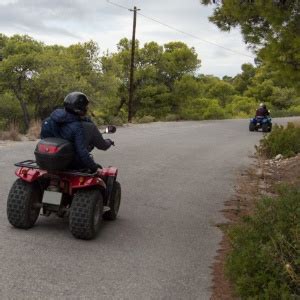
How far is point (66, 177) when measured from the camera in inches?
239

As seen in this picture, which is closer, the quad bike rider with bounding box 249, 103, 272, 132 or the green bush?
the green bush

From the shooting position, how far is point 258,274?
408cm

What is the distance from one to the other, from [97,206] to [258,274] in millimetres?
2511

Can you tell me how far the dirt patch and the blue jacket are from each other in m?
1.94

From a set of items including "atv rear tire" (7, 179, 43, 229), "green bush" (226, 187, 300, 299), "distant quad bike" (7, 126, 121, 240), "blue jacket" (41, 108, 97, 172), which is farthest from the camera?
"atv rear tire" (7, 179, 43, 229)

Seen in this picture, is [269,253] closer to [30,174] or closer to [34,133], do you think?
[30,174]

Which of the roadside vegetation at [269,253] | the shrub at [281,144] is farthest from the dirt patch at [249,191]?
the shrub at [281,144]

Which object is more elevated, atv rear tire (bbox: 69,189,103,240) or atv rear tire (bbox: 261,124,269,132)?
atv rear tire (bbox: 261,124,269,132)

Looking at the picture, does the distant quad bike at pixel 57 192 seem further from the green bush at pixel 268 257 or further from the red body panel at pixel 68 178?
the green bush at pixel 268 257

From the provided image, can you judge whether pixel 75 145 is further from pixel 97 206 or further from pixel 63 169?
pixel 97 206

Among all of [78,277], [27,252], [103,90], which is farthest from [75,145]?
[103,90]

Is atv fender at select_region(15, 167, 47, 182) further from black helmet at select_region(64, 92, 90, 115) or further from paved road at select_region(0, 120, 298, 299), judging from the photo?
black helmet at select_region(64, 92, 90, 115)

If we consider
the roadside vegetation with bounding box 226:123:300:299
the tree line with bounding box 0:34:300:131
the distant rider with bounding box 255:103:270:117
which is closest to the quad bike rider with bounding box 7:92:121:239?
the roadside vegetation with bounding box 226:123:300:299

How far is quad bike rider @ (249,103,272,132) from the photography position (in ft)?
81.6
